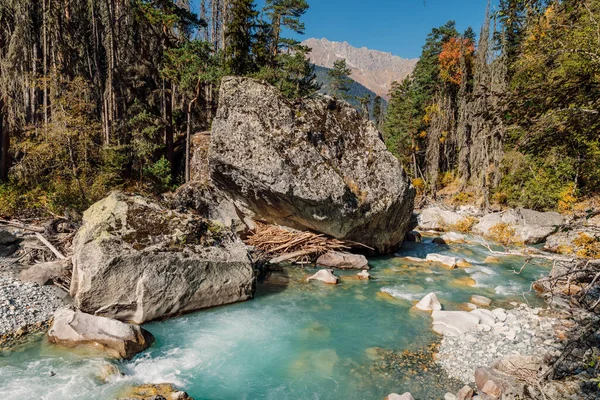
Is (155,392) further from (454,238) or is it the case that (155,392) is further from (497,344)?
(454,238)

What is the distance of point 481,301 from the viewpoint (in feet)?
26.9

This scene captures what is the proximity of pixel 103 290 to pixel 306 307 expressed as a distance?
4280 millimetres

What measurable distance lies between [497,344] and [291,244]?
6.78 metres

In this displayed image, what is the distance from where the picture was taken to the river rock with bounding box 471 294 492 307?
8.13 meters

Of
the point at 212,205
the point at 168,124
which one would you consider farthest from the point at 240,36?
the point at 212,205

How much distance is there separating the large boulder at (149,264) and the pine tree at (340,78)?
44544mm

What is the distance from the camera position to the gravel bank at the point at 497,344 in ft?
18.3

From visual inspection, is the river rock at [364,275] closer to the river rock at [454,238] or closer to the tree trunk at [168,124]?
the river rock at [454,238]

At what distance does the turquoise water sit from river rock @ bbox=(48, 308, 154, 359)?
0.18m

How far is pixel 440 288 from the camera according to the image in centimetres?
927

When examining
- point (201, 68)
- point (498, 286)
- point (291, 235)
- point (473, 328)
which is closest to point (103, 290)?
point (291, 235)

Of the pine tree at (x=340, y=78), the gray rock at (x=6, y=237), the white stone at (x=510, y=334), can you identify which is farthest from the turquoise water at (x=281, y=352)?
the pine tree at (x=340, y=78)

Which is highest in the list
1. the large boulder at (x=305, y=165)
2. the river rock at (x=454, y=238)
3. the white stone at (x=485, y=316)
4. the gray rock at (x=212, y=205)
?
the large boulder at (x=305, y=165)

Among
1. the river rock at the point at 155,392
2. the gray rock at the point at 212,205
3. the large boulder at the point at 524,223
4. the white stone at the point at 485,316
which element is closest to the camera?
the river rock at the point at 155,392
